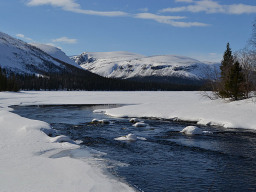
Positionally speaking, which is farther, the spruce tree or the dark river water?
the spruce tree

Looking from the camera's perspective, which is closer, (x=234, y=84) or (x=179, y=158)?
(x=179, y=158)

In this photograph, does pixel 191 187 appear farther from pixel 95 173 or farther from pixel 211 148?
pixel 211 148

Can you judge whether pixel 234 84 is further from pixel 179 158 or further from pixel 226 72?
pixel 179 158

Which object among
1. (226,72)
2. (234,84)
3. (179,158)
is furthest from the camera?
(226,72)

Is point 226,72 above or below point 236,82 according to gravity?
above

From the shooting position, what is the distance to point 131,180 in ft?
39.4

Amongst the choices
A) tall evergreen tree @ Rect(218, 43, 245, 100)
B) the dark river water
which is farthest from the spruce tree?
the dark river water

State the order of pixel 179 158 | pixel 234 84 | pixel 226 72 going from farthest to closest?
pixel 226 72, pixel 234 84, pixel 179 158

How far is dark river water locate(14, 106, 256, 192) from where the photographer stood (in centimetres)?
1183

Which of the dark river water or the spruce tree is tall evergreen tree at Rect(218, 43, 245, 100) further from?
the dark river water

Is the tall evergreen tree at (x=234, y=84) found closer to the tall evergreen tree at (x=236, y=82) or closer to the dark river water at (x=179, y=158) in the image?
the tall evergreen tree at (x=236, y=82)

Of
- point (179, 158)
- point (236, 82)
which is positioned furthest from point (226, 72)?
point (179, 158)

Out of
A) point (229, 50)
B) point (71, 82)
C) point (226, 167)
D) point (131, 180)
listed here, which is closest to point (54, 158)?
point (131, 180)

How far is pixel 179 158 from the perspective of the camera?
15859mm
